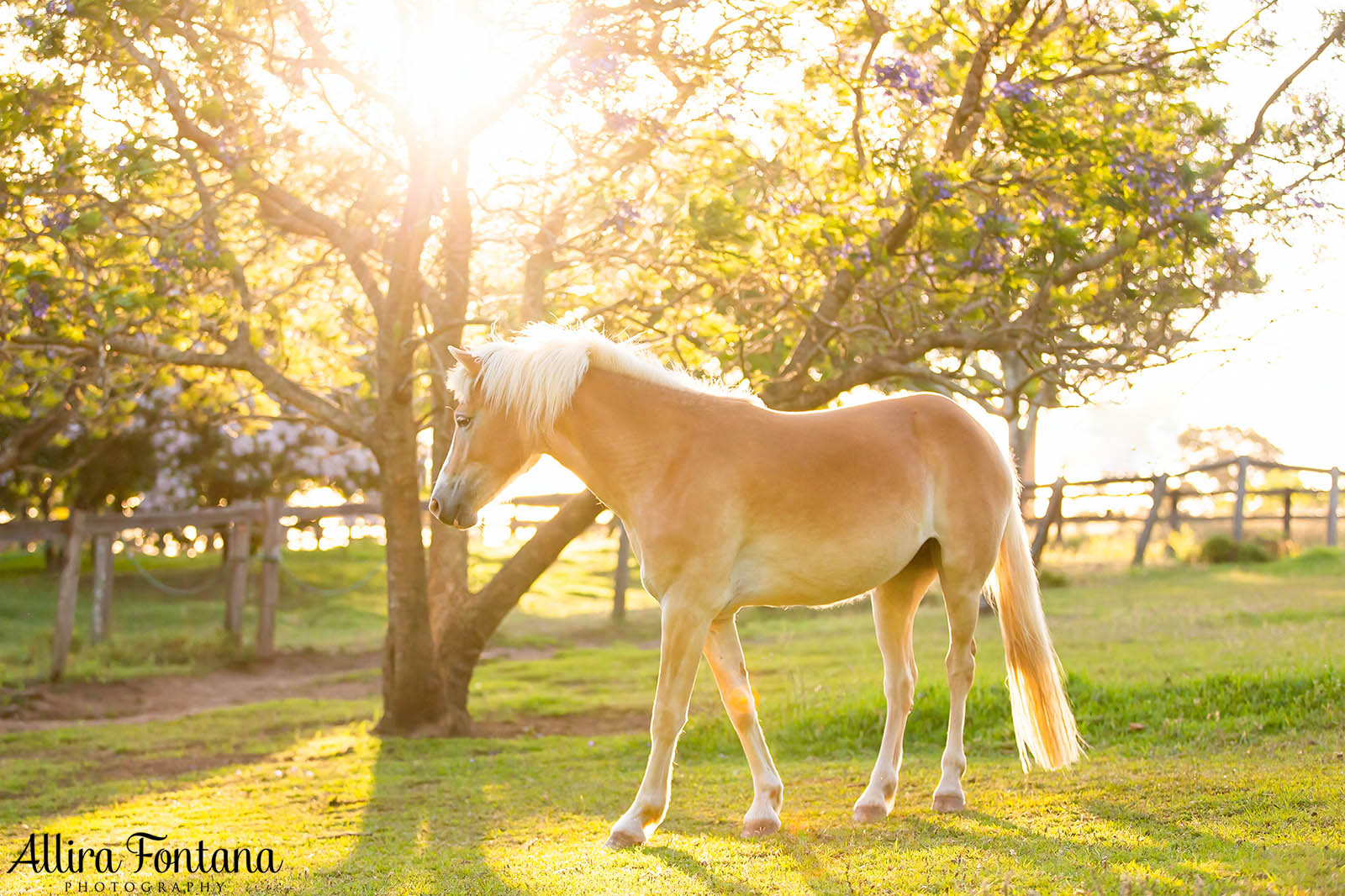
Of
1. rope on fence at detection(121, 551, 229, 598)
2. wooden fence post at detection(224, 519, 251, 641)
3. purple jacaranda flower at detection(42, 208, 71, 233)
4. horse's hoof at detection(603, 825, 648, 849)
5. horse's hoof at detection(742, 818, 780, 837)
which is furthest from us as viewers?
wooden fence post at detection(224, 519, 251, 641)

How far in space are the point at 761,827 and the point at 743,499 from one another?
1412mm

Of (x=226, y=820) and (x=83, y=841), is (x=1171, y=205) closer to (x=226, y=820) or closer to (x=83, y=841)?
(x=226, y=820)

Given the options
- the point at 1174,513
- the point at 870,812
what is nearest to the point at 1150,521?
the point at 1174,513

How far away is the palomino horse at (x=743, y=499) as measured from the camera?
5.38 metres

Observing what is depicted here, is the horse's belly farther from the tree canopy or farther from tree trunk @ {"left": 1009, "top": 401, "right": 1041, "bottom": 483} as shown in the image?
tree trunk @ {"left": 1009, "top": 401, "right": 1041, "bottom": 483}

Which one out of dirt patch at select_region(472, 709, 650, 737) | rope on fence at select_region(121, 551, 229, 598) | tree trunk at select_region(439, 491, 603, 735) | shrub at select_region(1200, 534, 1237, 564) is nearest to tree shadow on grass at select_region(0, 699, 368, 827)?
tree trunk at select_region(439, 491, 603, 735)

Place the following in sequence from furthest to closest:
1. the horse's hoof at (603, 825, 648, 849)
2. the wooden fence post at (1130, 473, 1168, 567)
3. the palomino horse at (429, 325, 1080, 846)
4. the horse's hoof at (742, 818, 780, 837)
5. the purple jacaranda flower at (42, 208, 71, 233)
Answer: the wooden fence post at (1130, 473, 1168, 567) < the purple jacaranda flower at (42, 208, 71, 233) < the horse's hoof at (742, 818, 780, 837) < the palomino horse at (429, 325, 1080, 846) < the horse's hoof at (603, 825, 648, 849)

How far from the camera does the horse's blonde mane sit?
5.58m

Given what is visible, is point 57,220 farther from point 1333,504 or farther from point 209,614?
point 1333,504

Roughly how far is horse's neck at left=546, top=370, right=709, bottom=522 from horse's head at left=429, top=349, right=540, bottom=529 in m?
0.21

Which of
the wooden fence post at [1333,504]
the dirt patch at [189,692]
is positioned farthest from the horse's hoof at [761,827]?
the wooden fence post at [1333,504]

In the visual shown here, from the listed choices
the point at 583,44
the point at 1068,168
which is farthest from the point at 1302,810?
the point at 583,44

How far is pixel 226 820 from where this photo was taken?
6715 mm

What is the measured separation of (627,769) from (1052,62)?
5058 mm
